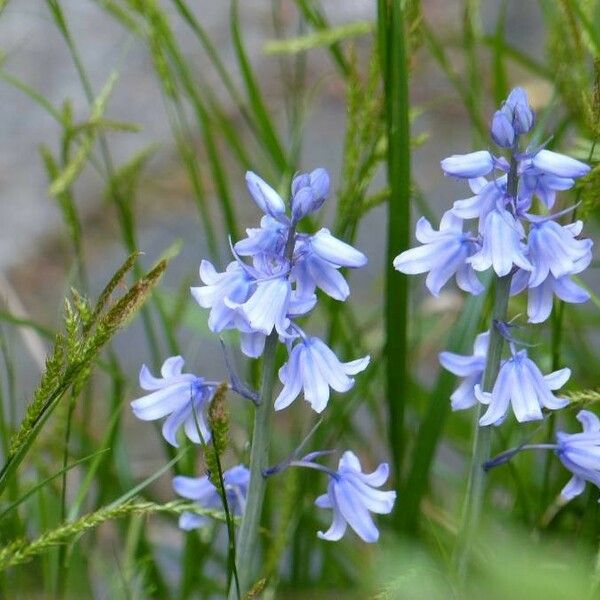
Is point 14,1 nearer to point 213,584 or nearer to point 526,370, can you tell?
point 213,584

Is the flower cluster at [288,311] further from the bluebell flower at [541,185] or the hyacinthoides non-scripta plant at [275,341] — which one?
the bluebell flower at [541,185]

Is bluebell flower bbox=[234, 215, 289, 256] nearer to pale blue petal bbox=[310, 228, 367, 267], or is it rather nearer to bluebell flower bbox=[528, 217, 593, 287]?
pale blue petal bbox=[310, 228, 367, 267]

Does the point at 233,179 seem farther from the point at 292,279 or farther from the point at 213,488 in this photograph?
the point at 292,279

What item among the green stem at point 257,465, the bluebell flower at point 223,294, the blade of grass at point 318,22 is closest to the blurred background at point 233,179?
the blade of grass at point 318,22

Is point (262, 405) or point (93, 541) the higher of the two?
point (262, 405)

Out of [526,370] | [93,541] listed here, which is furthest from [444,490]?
[526,370]

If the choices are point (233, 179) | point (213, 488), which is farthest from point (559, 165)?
point (233, 179)
